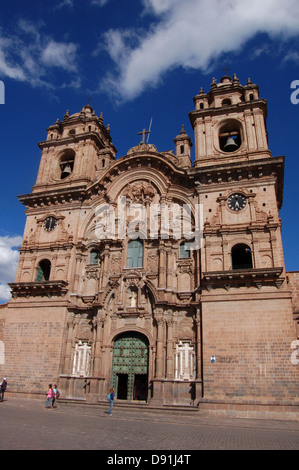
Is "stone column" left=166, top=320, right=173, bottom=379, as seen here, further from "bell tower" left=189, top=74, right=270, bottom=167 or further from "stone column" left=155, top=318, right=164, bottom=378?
"bell tower" left=189, top=74, right=270, bottom=167

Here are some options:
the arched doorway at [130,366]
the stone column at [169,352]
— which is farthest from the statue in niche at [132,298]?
the stone column at [169,352]

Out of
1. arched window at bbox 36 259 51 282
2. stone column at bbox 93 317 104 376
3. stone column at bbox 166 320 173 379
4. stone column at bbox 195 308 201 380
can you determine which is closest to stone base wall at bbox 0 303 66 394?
stone column at bbox 93 317 104 376

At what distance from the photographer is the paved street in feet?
34.7

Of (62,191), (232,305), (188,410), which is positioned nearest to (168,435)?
(188,410)

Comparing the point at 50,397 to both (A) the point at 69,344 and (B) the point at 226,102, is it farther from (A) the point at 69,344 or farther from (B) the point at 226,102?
(B) the point at 226,102

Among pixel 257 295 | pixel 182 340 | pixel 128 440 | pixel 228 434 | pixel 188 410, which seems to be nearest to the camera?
pixel 128 440

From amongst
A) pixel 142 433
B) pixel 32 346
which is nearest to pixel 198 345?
pixel 142 433

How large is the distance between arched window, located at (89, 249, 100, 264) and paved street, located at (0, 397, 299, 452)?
10582mm

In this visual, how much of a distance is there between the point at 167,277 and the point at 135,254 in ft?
10.2

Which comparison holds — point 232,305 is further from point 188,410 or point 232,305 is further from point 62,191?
point 62,191

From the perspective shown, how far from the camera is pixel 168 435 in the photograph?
42.0ft

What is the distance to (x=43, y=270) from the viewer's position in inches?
1112

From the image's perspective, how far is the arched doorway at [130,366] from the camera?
22484 mm
